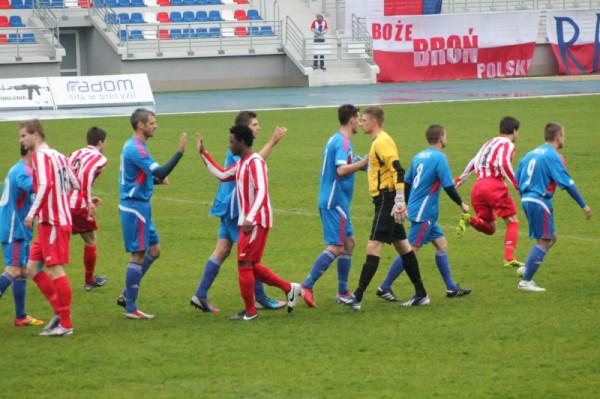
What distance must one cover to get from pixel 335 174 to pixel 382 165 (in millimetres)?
477

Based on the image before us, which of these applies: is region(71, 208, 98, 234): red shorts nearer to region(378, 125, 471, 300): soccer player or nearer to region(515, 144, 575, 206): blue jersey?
region(378, 125, 471, 300): soccer player

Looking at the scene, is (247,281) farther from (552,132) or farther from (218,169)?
(552,132)

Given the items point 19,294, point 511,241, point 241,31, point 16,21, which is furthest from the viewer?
point 241,31

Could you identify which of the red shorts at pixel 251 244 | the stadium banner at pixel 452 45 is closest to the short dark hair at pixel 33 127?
the red shorts at pixel 251 244

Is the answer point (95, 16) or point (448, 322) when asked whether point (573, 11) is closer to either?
point (95, 16)

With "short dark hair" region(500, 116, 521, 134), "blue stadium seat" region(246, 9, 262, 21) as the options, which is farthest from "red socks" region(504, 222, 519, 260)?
"blue stadium seat" region(246, 9, 262, 21)

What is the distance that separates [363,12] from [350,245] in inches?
1459

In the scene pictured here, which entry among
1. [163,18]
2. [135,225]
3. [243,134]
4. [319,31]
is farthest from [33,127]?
[163,18]

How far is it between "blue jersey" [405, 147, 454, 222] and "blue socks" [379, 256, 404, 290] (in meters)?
0.47

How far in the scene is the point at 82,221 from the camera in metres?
12.3

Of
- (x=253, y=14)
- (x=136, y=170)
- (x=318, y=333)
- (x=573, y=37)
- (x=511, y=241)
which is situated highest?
(x=253, y=14)

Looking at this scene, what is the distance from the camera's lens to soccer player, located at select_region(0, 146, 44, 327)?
1009 cm

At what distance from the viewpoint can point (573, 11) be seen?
1898 inches

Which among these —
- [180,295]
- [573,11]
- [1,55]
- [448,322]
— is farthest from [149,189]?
[573,11]
